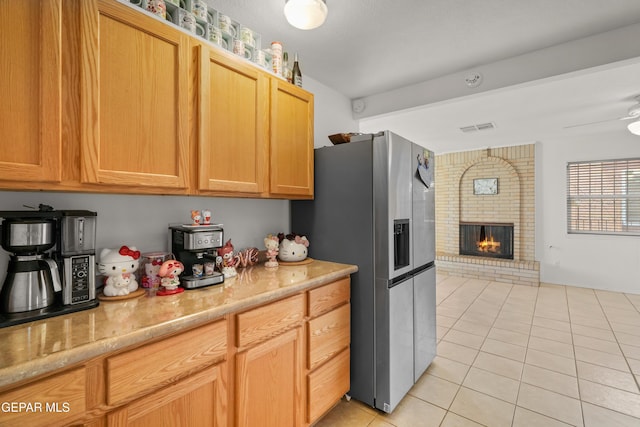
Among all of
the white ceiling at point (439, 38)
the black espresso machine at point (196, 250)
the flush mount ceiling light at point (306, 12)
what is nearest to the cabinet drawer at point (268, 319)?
the black espresso machine at point (196, 250)

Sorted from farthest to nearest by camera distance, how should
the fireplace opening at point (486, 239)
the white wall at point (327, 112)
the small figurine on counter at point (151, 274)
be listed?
the fireplace opening at point (486, 239) → the white wall at point (327, 112) → the small figurine on counter at point (151, 274)

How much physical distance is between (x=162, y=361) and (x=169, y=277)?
1.51 ft

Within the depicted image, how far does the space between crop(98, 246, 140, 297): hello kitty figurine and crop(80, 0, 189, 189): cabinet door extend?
0.36 metres

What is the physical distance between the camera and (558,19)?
1940mm

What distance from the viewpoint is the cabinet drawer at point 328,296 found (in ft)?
5.58

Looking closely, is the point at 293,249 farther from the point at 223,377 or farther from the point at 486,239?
the point at 486,239

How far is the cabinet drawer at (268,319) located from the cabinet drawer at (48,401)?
22.1 inches

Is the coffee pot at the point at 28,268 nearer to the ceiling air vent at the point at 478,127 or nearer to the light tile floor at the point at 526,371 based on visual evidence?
the light tile floor at the point at 526,371

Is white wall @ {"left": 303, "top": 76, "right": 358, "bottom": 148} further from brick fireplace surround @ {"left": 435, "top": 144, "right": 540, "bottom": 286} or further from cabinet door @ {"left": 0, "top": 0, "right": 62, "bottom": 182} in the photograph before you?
brick fireplace surround @ {"left": 435, "top": 144, "right": 540, "bottom": 286}

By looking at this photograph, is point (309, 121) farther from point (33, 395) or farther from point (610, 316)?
point (610, 316)

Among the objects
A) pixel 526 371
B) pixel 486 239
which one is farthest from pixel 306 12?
pixel 486 239

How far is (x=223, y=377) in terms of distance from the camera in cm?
126

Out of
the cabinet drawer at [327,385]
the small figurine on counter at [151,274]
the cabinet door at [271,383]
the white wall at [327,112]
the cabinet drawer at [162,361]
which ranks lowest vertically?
the cabinet drawer at [327,385]

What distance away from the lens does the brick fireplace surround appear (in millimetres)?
5289
